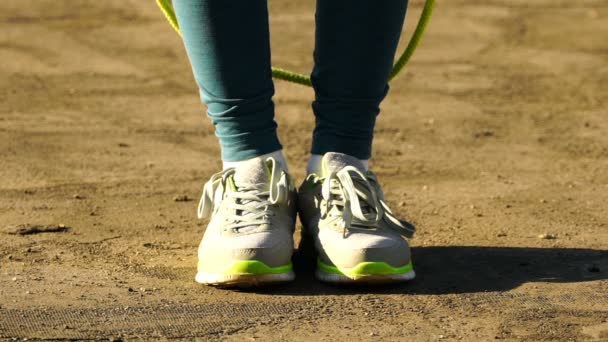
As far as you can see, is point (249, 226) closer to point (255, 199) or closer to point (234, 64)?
point (255, 199)

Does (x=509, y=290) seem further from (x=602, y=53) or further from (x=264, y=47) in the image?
(x=602, y=53)

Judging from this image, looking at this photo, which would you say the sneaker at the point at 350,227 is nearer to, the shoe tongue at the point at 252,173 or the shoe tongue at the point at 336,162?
the shoe tongue at the point at 336,162

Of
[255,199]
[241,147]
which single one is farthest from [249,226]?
[241,147]

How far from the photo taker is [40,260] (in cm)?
268

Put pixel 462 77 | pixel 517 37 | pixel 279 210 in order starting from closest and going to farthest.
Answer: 1. pixel 279 210
2. pixel 462 77
3. pixel 517 37

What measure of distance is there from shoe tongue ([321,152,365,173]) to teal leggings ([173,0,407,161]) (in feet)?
0.06

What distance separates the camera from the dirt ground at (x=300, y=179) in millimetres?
2303

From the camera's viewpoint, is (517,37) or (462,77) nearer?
(462,77)

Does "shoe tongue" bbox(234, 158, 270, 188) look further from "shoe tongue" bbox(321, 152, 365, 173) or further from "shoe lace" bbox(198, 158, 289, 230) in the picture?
"shoe tongue" bbox(321, 152, 365, 173)

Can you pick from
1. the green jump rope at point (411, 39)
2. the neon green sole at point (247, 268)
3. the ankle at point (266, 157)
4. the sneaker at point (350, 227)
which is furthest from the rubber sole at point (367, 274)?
the green jump rope at point (411, 39)

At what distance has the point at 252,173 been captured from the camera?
100 inches

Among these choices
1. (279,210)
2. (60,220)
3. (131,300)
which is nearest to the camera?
(131,300)

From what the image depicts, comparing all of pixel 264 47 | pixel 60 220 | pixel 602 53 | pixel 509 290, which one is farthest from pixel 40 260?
pixel 602 53

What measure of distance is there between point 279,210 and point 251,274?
198mm
